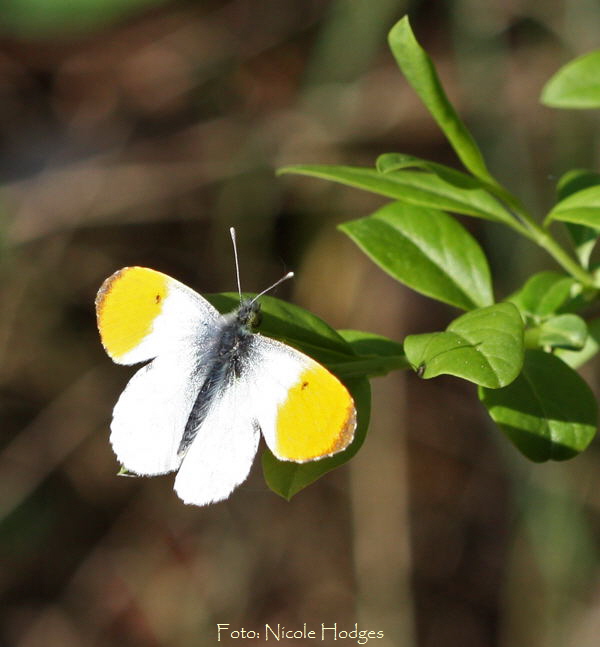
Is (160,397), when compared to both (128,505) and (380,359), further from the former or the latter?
(128,505)

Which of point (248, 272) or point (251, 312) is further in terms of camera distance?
point (248, 272)

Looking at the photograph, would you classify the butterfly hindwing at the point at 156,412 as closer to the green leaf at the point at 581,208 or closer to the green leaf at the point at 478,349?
the green leaf at the point at 478,349

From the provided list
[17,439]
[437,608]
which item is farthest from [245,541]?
[17,439]

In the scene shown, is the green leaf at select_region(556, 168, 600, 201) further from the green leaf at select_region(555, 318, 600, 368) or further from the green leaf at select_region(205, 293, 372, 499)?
the green leaf at select_region(205, 293, 372, 499)

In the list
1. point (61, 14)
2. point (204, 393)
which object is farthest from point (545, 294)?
point (61, 14)

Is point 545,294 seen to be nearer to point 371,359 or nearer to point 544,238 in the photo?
point 544,238

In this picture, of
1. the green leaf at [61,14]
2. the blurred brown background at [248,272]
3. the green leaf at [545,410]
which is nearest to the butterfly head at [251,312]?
the green leaf at [545,410]

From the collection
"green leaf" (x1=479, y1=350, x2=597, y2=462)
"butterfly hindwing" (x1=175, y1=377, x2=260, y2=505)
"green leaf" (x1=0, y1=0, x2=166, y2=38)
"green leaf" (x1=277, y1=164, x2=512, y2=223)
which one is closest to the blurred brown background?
"green leaf" (x1=0, y1=0, x2=166, y2=38)
